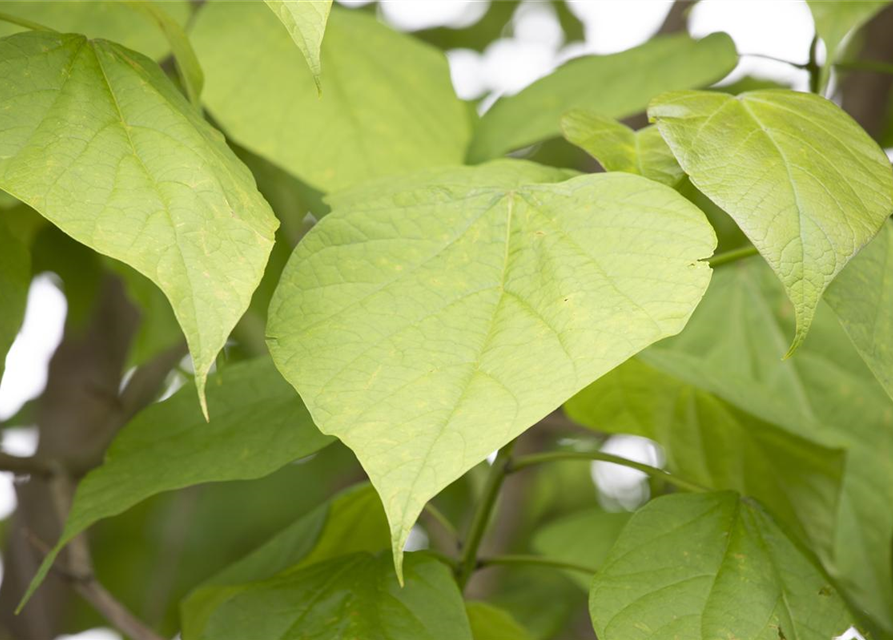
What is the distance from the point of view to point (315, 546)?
21.7 inches

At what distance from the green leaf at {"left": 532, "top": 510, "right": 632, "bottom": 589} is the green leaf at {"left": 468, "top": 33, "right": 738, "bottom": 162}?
300 millimetres

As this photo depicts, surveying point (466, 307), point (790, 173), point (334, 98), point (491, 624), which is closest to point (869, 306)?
point (790, 173)

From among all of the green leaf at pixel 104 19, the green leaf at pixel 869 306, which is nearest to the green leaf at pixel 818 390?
the green leaf at pixel 869 306

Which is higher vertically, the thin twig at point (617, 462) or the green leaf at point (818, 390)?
the thin twig at point (617, 462)

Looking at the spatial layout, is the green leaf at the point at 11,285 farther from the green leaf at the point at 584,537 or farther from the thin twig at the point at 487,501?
the green leaf at the point at 584,537

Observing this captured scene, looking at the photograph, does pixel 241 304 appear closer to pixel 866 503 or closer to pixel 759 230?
pixel 759 230

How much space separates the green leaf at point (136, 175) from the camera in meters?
0.32

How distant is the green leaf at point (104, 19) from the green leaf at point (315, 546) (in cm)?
28

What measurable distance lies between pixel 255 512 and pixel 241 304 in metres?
1.08

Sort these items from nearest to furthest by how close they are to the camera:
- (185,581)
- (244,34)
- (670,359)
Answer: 1. (670,359)
2. (244,34)
3. (185,581)

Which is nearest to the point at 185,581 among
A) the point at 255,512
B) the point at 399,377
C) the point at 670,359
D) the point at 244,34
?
the point at 255,512

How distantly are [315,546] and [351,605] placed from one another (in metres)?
0.10

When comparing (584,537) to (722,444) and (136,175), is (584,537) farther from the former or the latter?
(136,175)

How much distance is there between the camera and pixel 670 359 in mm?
520
